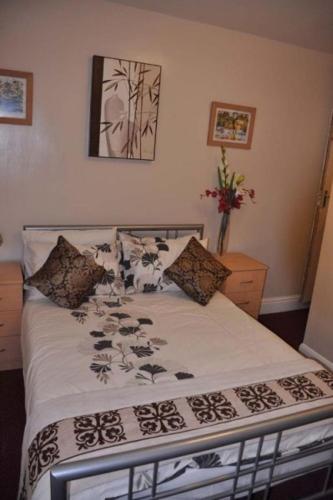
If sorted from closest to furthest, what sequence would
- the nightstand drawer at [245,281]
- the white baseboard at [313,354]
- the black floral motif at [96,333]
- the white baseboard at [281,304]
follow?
the black floral motif at [96,333] → the white baseboard at [313,354] → the nightstand drawer at [245,281] → the white baseboard at [281,304]

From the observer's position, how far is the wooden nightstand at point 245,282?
324 centimetres

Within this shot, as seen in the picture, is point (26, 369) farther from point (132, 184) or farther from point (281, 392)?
point (132, 184)

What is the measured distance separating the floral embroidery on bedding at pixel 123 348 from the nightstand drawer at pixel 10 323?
484mm

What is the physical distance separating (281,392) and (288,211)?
253 centimetres

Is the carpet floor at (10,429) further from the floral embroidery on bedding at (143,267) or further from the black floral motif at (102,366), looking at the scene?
the floral embroidery on bedding at (143,267)

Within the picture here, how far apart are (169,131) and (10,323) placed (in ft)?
6.43

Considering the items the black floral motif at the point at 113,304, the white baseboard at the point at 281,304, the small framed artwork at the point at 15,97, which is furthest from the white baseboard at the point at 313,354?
the small framed artwork at the point at 15,97

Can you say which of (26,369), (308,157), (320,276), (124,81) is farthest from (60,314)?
(308,157)

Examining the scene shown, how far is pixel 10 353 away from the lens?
2645 mm

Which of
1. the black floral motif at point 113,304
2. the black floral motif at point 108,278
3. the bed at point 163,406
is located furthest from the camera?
the black floral motif at point 108,278

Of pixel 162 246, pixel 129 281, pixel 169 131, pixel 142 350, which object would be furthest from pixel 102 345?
pixel 169 131

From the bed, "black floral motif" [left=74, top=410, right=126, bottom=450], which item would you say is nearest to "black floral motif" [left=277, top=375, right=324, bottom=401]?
the bed

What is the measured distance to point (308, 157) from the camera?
3.83 metres

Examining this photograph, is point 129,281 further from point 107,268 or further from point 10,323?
point 10,323
